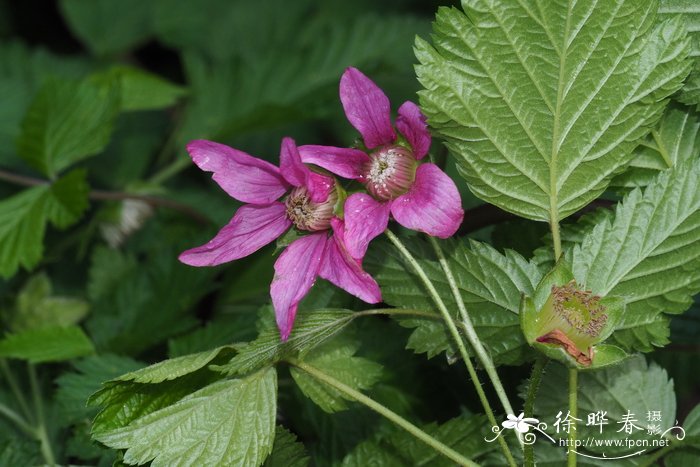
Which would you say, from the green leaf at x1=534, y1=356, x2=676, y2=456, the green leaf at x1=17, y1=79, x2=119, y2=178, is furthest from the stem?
the green leaf at x1=17, y1=79, x2=119, y2=178

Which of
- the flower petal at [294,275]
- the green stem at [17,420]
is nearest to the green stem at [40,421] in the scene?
the green stem at [17,420]

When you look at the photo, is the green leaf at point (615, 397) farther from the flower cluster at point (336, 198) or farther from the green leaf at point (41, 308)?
the green leaf at point (41, 308)

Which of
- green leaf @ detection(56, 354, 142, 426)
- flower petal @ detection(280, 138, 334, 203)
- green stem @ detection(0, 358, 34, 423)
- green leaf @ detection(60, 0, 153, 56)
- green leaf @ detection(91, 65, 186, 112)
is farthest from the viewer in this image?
green leaf @ detection(60, 0, 153, 56)

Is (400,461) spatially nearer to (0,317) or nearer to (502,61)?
(502,61)

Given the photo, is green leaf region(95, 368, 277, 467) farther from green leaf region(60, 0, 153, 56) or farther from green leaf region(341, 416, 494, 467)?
green leaf region(60, 0, 153, 56)

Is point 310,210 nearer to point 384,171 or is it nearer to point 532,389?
point 384,171

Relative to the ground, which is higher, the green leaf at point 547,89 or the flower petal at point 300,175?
the green leaf at point 547,89
